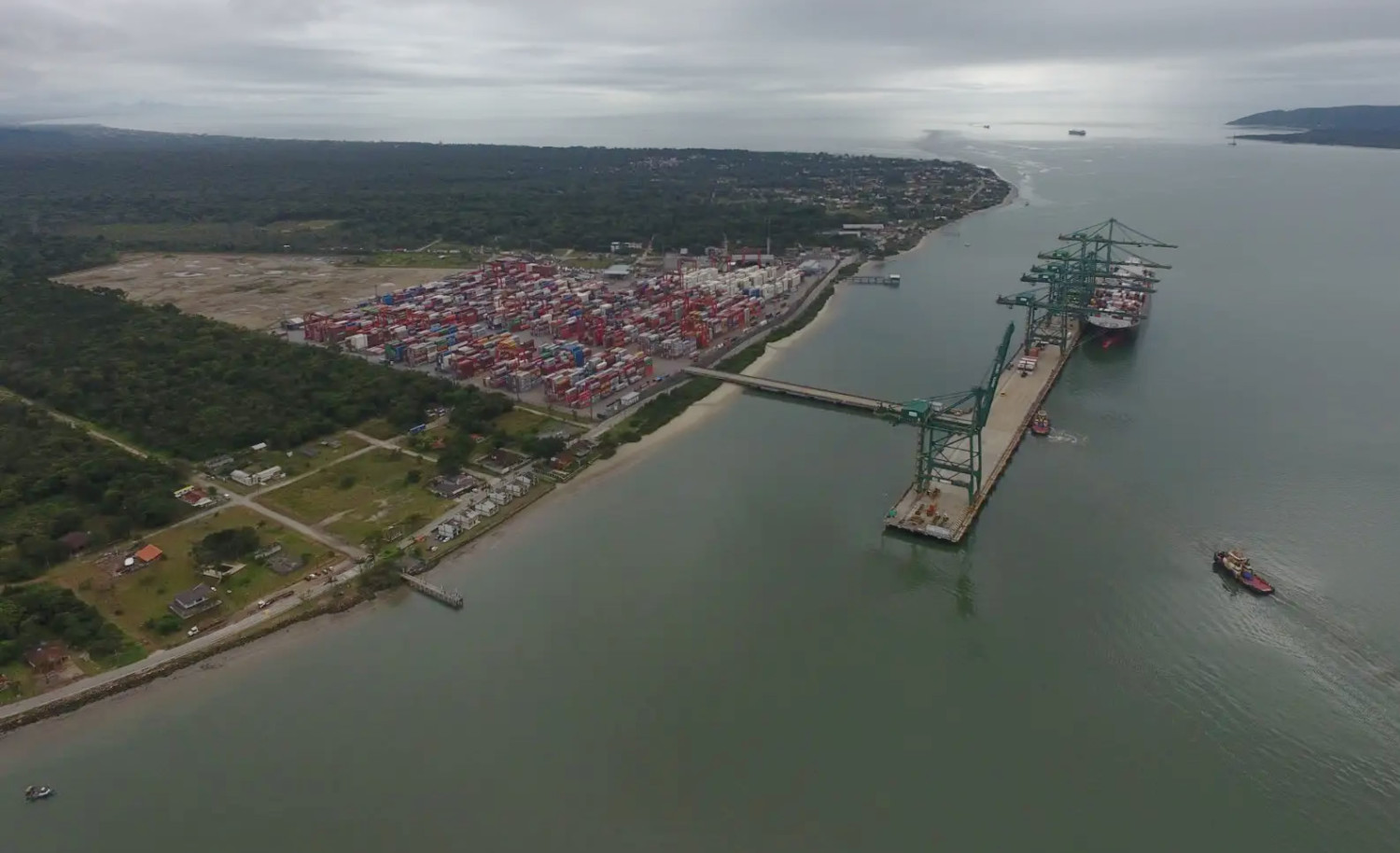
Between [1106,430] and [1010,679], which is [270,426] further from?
[1106,430]

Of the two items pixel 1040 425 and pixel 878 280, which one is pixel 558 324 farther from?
pixel 1040 425

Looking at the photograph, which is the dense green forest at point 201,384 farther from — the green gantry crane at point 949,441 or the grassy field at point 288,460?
the green gantry crane at point 949,441

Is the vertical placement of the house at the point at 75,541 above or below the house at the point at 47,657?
above

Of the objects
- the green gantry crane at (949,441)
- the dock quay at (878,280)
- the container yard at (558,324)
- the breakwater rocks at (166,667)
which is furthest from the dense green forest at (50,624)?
the dock quay at (878,280)

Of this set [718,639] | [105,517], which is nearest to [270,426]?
[105,517]

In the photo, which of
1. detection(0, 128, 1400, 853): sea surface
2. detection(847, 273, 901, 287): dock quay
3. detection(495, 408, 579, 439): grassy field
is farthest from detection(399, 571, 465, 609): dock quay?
detection(847, 273, 901, 287): dock quay

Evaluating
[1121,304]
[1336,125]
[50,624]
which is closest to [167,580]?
[50,624]

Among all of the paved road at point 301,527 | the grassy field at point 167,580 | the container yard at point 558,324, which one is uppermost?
the container yard at point 558,324
